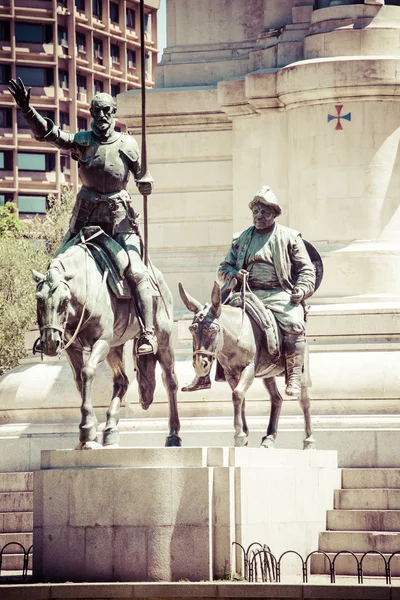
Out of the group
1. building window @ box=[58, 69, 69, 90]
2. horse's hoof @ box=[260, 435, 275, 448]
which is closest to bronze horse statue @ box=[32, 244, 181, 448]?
horse's hoof @ box=[260, 435, 275, 448]

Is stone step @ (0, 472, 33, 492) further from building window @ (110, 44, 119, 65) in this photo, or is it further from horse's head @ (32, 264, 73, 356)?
building window @ (110, 44, 119, 65)

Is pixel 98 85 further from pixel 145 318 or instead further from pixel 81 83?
pixel 145 318

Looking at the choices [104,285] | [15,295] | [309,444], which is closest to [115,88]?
[15,295]

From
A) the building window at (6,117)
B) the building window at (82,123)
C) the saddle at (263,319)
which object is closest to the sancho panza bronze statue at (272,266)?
the saddle at (263,319)

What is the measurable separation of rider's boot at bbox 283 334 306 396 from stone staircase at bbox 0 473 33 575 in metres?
4.00

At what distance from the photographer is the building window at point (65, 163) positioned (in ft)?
333

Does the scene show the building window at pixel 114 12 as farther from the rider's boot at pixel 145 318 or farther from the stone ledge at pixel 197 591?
the stone ledge at pixel 197 591

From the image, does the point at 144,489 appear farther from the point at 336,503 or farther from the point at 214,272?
the point at 214,272

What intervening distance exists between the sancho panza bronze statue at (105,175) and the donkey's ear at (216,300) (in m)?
1.08

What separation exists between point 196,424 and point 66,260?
589 cm

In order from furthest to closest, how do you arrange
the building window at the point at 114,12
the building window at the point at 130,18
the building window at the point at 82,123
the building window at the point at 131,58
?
the building window at the point at 131,58 < the building window at the point at 130,18 < the building window at the point at 114,12 < the building window at the point at 82,123

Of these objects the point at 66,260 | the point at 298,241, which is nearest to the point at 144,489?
the point at 66,260

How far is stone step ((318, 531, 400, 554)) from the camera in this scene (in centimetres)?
2330

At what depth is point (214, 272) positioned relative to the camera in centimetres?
3131
